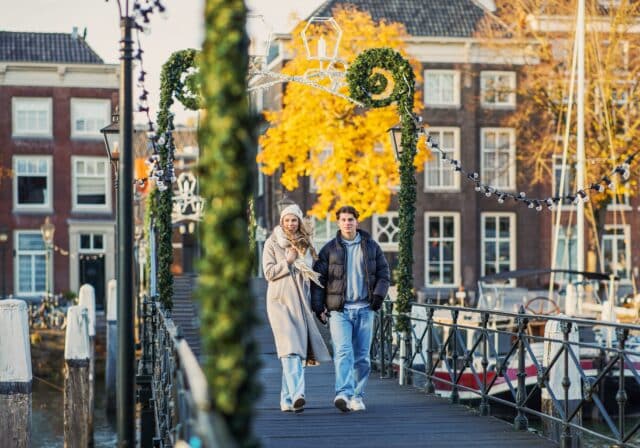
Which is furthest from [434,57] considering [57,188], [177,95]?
[177,95]

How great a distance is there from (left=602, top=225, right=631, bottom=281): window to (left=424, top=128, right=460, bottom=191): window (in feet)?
19.7

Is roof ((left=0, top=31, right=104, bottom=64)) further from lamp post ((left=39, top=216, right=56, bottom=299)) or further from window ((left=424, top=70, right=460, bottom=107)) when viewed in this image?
window ((left=424, top=70, right=460, bottom=107))

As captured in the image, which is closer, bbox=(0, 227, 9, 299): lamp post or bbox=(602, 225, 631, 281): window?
bbox=(0, 227, 9, 299): lamp post

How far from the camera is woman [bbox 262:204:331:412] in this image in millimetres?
10234

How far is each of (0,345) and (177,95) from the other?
4.61 meters

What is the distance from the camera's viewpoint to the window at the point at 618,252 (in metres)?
41.9

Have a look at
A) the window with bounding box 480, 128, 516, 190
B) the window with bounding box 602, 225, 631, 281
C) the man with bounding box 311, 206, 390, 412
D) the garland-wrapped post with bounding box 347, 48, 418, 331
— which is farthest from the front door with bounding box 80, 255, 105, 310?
the man with bounding box 311, 206, 390, 412

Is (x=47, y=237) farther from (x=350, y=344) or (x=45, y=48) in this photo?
(x=350, y=344)

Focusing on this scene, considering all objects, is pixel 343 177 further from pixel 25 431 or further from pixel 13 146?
pixel 25 431

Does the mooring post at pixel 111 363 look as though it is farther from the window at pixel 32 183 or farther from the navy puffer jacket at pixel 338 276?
the navy puffer jacket at pixel 338 276

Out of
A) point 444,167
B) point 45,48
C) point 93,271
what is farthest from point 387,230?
point 45,48

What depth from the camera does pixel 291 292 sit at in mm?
10312

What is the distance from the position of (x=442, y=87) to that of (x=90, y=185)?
45.8 ft

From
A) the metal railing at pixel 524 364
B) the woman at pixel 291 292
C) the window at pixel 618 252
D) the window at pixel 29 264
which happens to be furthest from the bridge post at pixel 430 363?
the window at pixel 29 264
